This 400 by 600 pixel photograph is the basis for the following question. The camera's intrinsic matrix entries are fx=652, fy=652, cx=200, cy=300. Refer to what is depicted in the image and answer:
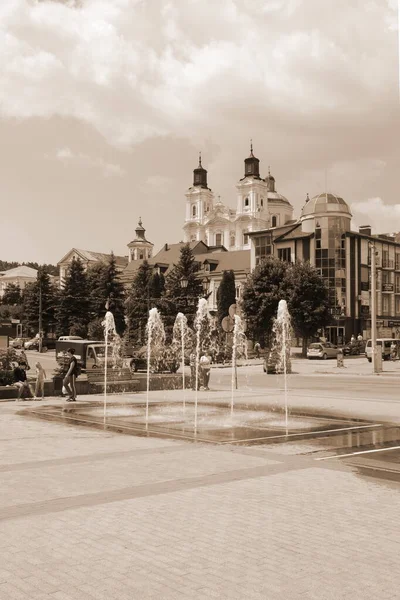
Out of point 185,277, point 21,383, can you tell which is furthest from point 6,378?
point 185,277

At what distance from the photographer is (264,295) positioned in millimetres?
58750

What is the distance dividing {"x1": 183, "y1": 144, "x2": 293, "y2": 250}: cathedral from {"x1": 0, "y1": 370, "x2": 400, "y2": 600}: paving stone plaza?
10997 centimetres

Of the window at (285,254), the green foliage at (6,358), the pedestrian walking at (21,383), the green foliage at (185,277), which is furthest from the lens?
the window at (285,254)

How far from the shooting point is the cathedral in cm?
12306

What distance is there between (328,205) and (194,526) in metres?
68.1

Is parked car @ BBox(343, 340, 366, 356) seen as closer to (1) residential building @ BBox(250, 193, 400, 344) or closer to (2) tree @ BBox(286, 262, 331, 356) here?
(2) tree @ BBox(286, 262, 331, 356)

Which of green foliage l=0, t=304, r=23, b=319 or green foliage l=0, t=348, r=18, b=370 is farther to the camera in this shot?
green foliage l=0, t=304, r=23, b=319

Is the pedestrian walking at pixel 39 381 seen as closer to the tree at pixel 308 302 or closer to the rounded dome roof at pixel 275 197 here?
the tree at pixel 308 302

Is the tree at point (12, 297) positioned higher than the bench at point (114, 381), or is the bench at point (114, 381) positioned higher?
the tree at point (12, 297)

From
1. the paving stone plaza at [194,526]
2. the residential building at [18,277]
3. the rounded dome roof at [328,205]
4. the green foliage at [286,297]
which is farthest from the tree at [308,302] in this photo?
the residential building at [18,277]

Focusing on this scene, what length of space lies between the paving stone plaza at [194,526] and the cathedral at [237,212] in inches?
4330

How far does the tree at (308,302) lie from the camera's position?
5641 centimetres

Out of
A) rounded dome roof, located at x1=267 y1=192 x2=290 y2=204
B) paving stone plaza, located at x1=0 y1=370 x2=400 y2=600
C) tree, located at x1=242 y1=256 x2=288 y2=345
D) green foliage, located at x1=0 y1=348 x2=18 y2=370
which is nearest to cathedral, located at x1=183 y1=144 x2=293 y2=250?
rounded dome roof, located at x1=267 y1=192 x2=290 y2=204

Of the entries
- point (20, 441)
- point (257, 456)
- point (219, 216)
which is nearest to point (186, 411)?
point (20, 441)
